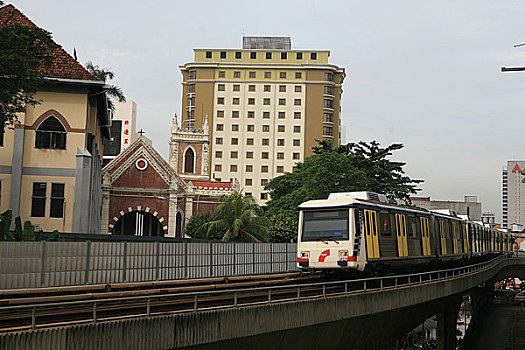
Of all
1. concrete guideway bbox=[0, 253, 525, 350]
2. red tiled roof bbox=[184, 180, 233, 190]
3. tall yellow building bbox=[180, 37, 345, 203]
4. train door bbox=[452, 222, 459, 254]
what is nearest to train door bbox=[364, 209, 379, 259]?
concrete guideway bbox=[0, 253, 525, 350]

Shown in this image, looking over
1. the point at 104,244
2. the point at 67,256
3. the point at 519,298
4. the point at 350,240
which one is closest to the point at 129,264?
the point at 104,244

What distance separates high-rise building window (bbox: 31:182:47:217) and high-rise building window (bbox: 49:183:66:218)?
1.40 ft

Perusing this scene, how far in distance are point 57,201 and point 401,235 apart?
64.1 ft

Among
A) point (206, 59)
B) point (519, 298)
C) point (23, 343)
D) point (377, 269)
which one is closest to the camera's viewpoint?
point (23, 343)

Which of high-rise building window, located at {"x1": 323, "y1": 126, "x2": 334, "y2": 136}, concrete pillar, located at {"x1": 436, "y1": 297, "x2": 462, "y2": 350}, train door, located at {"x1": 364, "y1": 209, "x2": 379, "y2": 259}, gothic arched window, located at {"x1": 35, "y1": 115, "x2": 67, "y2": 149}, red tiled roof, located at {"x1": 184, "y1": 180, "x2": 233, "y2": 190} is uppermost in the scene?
high-rise building window, located at {"x1": 323, "y1": 126, "x2": 334, "y2": 136}

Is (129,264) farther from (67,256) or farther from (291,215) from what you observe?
(291,215)

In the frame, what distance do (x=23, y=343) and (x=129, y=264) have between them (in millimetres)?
10491

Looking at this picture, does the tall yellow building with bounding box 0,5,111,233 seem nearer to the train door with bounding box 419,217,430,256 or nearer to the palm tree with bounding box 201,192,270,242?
the palm tree with bounding box 201,192,270,242

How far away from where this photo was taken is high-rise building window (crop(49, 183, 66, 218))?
37.8 m

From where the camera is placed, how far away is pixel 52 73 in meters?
37.8

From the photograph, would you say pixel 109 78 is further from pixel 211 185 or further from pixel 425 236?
pixel 425 236

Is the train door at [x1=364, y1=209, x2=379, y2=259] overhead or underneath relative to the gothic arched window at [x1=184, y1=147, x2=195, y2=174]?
underneath

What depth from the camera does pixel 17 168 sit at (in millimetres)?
37188

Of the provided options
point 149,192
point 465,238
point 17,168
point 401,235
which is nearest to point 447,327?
point 465,238
